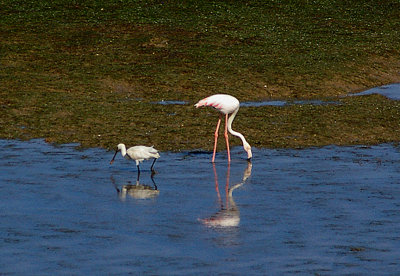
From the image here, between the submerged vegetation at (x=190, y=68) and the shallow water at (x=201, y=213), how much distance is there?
8.55 feet

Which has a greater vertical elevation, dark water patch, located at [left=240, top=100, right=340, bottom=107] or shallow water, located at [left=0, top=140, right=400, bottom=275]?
shallow water, located at [left=0, top=140, right=400, bottom=275]

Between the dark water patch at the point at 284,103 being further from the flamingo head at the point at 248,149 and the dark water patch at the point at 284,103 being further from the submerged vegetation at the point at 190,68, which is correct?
the flamingo head at the point at 248,149

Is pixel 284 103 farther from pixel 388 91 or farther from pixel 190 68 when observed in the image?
pixel 190 68

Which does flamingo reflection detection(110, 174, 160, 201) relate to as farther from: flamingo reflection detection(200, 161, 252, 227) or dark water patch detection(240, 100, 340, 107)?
dark water patch detection(240, 100, 340, 107)

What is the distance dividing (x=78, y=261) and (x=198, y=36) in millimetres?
30983

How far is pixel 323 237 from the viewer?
14.0 m

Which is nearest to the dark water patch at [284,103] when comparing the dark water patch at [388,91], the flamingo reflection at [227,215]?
the dark water patch at [388,91]

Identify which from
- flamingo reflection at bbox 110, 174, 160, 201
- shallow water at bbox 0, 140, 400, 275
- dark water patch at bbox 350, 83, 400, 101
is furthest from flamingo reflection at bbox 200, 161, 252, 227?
dark water patch at bbox 350, 83, 400, 101

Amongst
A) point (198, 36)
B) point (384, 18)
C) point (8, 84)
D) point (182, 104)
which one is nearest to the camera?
point (182, 104)

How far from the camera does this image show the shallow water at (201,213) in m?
12.6

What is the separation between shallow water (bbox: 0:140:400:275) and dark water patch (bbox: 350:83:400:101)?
10953 millimetres

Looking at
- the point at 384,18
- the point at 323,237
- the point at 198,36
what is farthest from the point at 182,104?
the point at 384,18

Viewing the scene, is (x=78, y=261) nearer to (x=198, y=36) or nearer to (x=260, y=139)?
(x=260, y=139)

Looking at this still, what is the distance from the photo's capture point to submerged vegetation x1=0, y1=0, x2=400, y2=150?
25391mm
